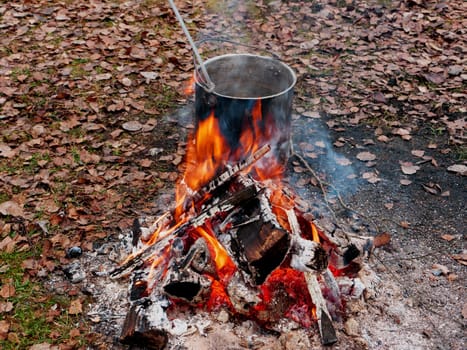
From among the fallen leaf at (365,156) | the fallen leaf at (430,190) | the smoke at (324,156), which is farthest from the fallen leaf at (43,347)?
the fallen leaf at (430,190)

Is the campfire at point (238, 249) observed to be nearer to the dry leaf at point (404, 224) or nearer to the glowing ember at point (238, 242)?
the glowing ember at point (238, 242)

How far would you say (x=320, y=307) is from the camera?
3277 mm

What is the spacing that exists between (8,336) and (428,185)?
391cm

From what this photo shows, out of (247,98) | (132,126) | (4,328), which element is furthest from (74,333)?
(132,126)

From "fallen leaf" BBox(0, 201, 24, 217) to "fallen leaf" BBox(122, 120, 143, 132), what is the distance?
1572 mm

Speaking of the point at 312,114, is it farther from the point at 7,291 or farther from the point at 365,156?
the point at 7,291

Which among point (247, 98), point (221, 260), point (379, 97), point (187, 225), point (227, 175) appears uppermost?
point (247, 98)

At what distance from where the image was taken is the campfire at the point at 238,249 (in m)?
3.28

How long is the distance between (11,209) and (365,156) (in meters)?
3.55

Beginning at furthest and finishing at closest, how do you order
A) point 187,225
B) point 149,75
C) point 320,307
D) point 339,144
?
point 149,75 < point 339,144 < point 187,225 < point 320,307

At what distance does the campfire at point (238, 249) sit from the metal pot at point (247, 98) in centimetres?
1

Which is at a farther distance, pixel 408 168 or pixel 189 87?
pixel 189 87

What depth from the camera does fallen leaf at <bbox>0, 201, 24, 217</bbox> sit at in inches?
172

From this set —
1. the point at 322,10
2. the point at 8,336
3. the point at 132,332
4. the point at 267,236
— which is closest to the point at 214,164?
the point at 267,236
